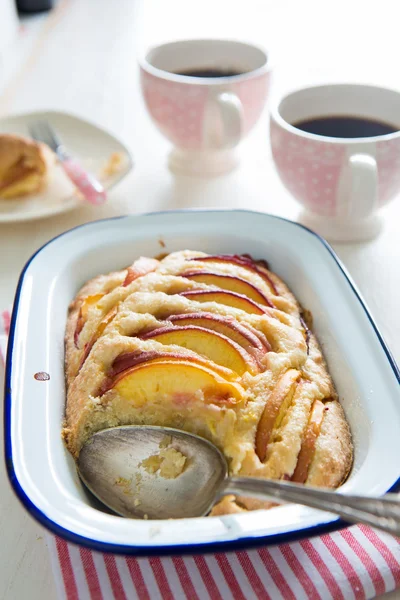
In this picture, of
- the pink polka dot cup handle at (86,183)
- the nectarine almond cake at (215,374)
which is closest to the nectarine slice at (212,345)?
the nectarine almond cake at (215,374)

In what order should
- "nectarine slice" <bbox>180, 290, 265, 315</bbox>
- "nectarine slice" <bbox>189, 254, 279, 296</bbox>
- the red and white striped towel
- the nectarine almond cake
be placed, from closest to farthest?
the red and white striped towel, the nectarine almond cake, "nectarine slice" <bbox>180, 290, 265, 315</bbox>, "nectarine slice" <bbox>189, 254, 279, 296</bbox>

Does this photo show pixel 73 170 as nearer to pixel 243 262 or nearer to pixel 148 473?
pixel 243 262

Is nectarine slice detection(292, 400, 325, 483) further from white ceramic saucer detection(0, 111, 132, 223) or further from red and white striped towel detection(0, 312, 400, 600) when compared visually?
white ceramic saucer detection(0, 111, 132, 223)

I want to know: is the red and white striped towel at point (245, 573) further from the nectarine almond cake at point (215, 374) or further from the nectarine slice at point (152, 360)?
the nectarine slice at point (152, 360)

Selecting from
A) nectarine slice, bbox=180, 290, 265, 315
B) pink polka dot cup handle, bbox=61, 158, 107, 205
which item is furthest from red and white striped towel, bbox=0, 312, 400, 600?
pink polka dot cup handle, bbox=61, 158, 107, 205

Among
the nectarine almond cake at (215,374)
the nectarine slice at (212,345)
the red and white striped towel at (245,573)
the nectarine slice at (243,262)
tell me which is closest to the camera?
the red and white striped towel at (245,573)

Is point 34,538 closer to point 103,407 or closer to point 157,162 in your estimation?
point 103,407

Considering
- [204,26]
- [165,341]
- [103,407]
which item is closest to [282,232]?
[165,341]
